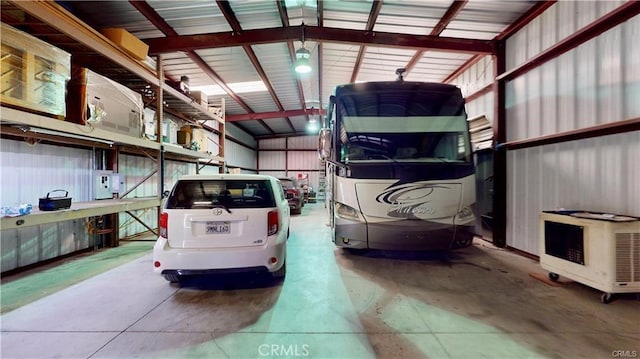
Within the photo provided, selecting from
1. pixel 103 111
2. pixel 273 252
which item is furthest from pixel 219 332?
pixel 103 111

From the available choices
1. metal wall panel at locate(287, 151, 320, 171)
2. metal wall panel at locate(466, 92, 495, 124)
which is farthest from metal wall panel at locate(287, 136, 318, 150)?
metal wall panel at locate(466, 92, 495, 124)

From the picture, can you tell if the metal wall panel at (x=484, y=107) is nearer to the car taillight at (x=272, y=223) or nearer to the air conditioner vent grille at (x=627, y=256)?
the air conditioner vent grille at (x=627, y=256)

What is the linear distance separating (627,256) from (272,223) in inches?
166

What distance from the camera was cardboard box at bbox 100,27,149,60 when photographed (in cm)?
413

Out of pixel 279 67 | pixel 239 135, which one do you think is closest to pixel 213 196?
pixel 279 67

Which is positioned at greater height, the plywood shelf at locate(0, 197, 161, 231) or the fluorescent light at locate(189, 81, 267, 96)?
the fluorescent light at locate(189, 81, 267, 96)

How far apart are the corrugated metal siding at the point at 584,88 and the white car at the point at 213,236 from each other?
486 cm

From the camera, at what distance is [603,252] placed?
9.87 feet

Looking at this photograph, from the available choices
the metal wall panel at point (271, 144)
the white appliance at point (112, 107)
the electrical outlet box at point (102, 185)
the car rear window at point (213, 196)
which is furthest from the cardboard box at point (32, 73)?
the metal wall panel at point (271, 144)

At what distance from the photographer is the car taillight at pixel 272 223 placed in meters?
3.21

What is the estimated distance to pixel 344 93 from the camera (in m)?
4.41

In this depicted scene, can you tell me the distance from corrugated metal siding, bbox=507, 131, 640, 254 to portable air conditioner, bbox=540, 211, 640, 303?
1.89 feet

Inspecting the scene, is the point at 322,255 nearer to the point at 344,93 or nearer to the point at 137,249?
the point at 344,93

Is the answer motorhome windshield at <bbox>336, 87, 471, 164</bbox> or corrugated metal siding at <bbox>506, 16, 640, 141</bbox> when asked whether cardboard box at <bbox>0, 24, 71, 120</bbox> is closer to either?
motorhome windshield at <bbox>336, 87, 471, 164</bbox>
